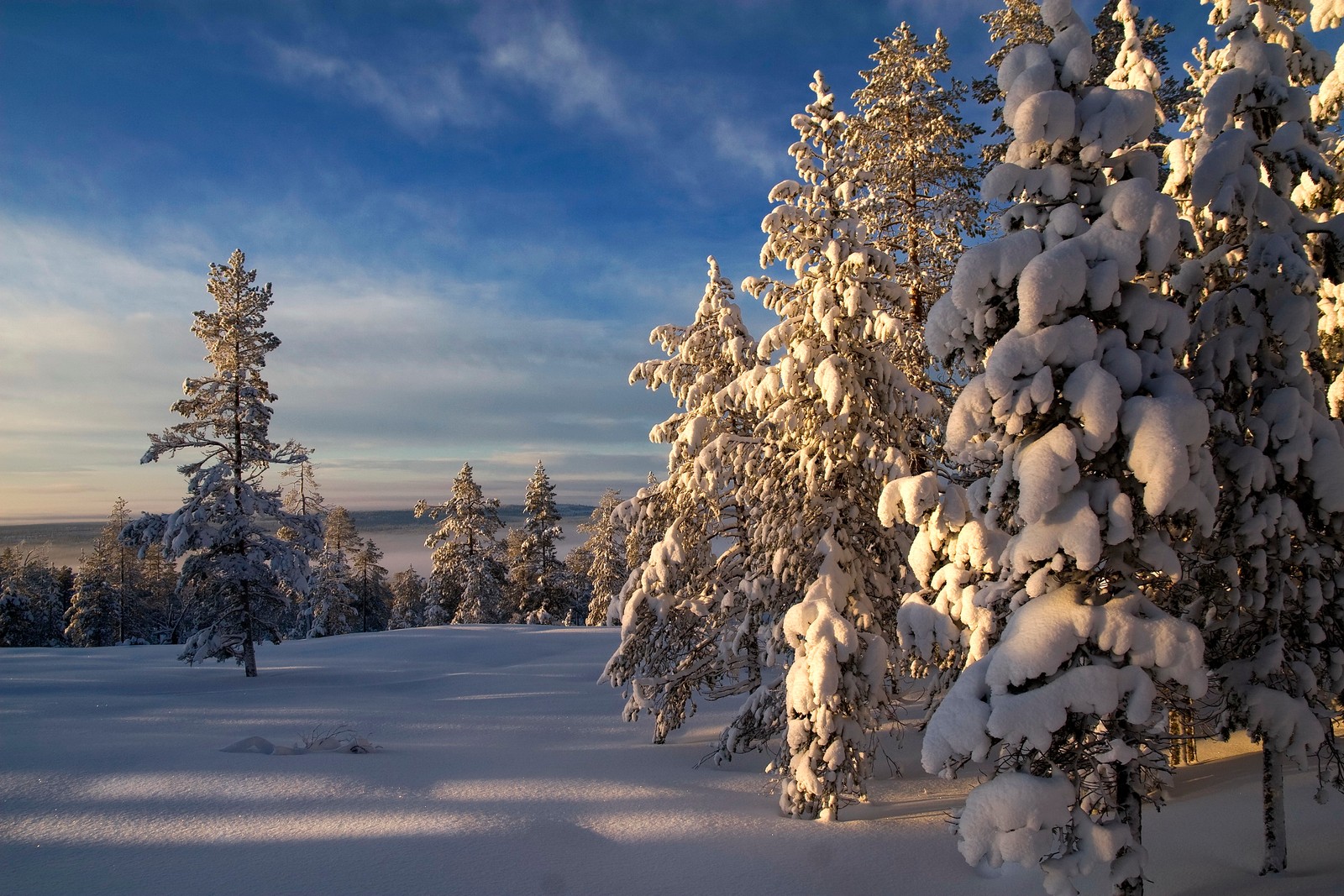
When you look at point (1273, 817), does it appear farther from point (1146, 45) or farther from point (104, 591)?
point (104, 591)

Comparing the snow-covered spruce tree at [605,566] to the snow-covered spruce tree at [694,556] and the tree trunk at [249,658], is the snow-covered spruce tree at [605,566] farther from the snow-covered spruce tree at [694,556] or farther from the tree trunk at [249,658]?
the snow-covered spruce tree at [694,556]

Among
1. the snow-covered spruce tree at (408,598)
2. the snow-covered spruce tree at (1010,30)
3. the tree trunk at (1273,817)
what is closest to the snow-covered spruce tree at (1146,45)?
the snow-covered spruce tree at (1010,30)

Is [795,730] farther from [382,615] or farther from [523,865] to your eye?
[382,615]

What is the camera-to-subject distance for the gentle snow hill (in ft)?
23.8

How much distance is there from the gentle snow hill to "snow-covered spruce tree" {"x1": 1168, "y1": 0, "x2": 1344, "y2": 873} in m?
1.95

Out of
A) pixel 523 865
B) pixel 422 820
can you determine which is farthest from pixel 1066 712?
pixel 422 820

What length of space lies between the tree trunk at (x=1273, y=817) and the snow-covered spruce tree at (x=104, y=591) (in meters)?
50.8

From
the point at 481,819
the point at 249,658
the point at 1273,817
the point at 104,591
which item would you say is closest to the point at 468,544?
the point at 249,658

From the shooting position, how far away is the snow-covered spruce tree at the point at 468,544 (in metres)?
39.5

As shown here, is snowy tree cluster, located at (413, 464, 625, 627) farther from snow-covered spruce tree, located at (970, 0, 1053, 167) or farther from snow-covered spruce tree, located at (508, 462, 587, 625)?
snow-covered spruce tree, located at (970, 0, 1053, 167)

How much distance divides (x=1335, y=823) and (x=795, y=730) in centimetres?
667

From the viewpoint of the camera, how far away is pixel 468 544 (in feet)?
131

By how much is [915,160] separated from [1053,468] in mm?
9295

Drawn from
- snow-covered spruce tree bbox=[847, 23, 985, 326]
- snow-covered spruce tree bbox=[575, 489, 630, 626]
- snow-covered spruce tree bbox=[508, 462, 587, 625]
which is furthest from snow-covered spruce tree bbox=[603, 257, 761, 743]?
snow-covered spruce tree bbox=[508, 462, 587, 625]
